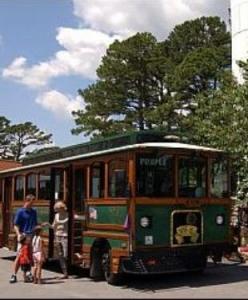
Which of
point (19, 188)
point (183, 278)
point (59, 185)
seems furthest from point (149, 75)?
point (183, 278)

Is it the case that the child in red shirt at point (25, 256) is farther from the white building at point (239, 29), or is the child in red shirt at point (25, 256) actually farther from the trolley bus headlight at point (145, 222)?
the white building at point (239, 29)

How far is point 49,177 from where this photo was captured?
53.0 ft

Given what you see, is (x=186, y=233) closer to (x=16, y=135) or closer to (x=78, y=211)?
(x=78, y=211)

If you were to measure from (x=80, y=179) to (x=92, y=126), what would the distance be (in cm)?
3121

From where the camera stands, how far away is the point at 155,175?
1277 cm

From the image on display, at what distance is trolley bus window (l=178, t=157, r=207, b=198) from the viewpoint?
13086 mm

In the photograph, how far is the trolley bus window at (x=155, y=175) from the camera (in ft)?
41.1

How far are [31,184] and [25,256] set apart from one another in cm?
394

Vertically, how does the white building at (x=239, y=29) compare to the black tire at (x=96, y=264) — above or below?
above

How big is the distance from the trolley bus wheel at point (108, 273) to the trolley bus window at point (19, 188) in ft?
17.6

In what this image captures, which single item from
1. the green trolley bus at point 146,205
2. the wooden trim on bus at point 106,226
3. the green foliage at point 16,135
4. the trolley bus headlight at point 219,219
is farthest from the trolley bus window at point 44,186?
the green foliage at point 16,135

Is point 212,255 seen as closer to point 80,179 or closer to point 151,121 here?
point 80,179

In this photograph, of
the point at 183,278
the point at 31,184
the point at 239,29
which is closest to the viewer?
the point at 183,278

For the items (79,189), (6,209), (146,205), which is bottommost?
(6,209)
